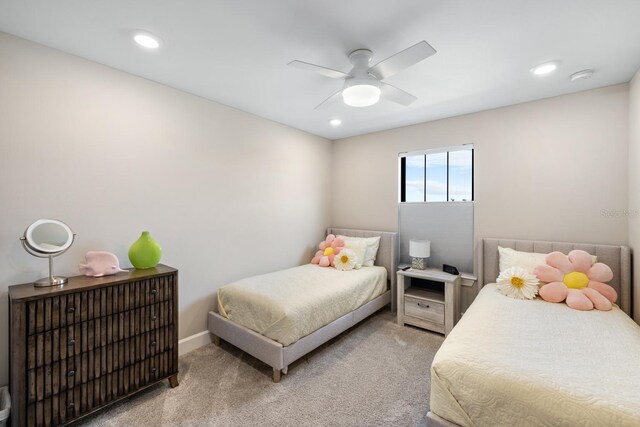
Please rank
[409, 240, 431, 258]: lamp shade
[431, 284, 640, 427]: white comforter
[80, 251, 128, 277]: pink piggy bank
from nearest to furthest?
[431, 284, 640, 427]: white comforter < [80, 251, 128, 277]: pink piggy bank < [409, 240, 431, 258]: lamp shade

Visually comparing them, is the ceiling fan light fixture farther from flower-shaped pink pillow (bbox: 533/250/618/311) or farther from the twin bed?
flower-shaped pink pillow (bbox: 533/250/618/311)

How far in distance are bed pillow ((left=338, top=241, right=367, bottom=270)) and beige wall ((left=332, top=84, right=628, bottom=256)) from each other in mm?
1383

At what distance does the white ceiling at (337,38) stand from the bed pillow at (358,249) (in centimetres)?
192

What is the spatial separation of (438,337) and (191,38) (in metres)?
3.50

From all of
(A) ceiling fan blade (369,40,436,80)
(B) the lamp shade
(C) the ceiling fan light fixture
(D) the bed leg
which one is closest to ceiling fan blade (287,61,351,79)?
(C) the ceiling fan light fixture

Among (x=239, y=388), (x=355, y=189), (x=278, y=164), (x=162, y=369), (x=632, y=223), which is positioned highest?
(x=278, y=164)

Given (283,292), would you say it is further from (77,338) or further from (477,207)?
(477,207)

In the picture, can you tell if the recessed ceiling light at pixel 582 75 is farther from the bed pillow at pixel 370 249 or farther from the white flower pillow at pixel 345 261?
the white flower pillow at pixel 345 261

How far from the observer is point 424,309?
10.2 feet

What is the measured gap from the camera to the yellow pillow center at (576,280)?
229cm

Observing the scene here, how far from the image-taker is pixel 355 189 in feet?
13.9

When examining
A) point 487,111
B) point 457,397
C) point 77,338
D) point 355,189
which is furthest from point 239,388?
point 487,111

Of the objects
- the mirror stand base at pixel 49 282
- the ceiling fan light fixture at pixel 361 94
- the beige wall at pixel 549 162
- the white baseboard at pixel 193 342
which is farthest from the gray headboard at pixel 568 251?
the mirror stand base at pixel 49 282

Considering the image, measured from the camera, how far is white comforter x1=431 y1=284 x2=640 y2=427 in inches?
45.2
